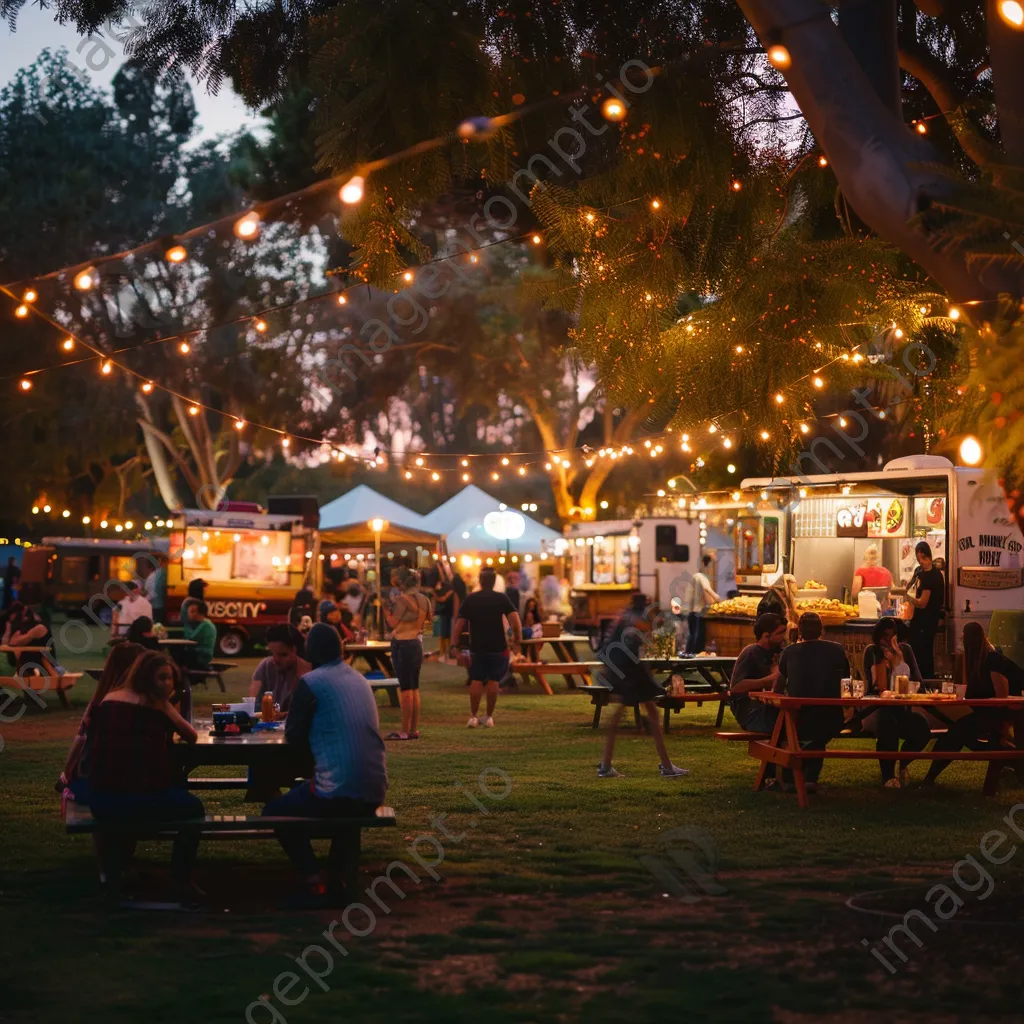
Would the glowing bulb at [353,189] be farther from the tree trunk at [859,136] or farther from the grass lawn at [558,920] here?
the grass lawn at [558,920]

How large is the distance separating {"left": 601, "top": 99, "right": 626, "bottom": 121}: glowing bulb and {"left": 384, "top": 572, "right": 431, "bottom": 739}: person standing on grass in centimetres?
872

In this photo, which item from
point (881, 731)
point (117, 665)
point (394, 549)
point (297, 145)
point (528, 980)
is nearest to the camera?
point (528, 980)

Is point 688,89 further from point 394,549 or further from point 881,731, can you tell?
point 394,549

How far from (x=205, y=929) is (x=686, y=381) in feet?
12.9

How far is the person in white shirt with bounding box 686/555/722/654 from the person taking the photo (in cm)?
2303

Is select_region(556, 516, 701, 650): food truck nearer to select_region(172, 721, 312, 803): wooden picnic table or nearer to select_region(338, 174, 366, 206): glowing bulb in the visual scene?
select_region(172, 721, 312, 803): wooden picnic table

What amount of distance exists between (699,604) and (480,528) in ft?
28.4

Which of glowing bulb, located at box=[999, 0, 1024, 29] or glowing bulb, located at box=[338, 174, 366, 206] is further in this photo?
glowing bulb, located at box=[338, 174, 366, 206]

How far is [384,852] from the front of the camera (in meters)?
Answer: 8.97

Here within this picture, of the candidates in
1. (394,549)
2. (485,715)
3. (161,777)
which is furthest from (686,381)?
(394,549)

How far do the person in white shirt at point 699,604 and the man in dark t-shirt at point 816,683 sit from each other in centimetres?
806

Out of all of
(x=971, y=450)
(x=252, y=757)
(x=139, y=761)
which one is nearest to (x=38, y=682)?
(x=252, y=757)

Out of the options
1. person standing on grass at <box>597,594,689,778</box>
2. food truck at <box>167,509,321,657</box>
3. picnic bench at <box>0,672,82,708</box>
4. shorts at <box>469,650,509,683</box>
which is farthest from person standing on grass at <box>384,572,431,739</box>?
food truck at <box>167,509,321,657</box>

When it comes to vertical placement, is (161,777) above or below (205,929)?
above
